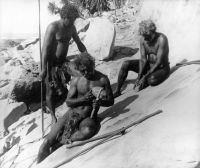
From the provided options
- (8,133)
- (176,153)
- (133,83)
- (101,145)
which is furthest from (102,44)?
(176,153)

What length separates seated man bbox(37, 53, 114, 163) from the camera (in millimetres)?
6484

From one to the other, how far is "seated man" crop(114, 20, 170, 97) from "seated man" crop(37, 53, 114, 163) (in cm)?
75

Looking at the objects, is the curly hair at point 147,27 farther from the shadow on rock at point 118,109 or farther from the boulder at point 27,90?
the boulder at point 27,90

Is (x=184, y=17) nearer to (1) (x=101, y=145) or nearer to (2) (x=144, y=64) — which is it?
(2) (x=144, y=64)

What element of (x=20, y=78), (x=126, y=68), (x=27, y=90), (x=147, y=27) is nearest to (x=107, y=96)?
(x=126, y=68)

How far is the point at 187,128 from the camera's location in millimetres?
5922

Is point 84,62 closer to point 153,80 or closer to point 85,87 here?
point 85,87

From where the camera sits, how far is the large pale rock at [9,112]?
8.16m

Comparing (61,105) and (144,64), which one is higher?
(144,64)

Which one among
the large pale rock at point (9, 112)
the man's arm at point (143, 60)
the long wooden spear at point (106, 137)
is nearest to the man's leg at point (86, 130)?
the long wooden spear at point (106, 137)

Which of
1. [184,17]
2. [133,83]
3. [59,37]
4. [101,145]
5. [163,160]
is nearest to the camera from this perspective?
[163,160]

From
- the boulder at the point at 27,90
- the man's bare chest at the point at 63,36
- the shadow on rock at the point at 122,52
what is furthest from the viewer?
the shadow on rock at the point at 122,52

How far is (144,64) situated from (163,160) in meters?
1.81

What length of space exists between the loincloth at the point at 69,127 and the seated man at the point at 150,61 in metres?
0.93
